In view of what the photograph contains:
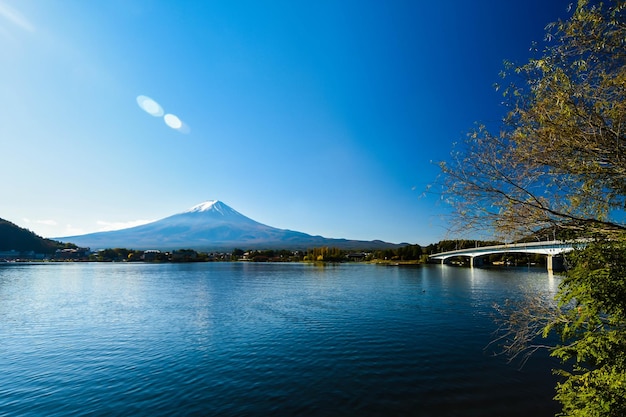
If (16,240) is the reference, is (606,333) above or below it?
below

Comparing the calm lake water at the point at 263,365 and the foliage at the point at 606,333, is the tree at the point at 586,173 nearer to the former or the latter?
the foliage at the point at 606,333

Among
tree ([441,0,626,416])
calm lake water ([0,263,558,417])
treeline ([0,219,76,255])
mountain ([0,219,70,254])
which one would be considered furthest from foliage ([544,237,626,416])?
mountain ([0,219,70,254])

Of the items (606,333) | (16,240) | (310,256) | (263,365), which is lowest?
(263,365)

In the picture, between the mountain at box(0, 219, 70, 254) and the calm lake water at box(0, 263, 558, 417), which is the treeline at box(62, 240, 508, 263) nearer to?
the mountain at box(0, 219, 70, 254)

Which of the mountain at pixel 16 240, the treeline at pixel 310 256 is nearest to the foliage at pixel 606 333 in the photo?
the treeline at pixel 310 256

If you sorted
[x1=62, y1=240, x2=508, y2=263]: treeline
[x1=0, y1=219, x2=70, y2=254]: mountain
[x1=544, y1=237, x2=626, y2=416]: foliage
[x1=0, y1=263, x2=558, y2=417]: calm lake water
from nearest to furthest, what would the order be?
[x1=544, y1=237, x2=626, y2=416]: foliage
[x1=0, y1=263, x2=558, y2=417]: calm lake water
[x1=62, y1=240, x2=508, y2=263]: treeline
[x1=0, y1=219, x2=70, y2=254]: mountain

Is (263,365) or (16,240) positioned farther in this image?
(16,240)

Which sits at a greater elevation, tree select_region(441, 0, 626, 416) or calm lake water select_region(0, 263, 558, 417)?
tree select_region(441, 0, 626, 416)

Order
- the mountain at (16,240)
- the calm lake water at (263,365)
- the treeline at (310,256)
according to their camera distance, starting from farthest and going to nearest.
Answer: the mountain at (16,240), the treeline at (310,256), the calm lake water at (263,365)

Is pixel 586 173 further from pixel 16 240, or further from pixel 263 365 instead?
pixel 16 240

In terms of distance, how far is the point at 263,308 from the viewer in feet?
102

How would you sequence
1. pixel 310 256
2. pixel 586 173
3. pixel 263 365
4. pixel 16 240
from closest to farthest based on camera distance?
pixel 586 173 → pixel 263 365 → pixel 310 256 → pixel 16 240

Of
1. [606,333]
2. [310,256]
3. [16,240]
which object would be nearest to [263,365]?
[606,333]

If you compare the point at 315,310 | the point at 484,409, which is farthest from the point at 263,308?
the point at 484,409
